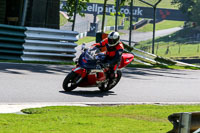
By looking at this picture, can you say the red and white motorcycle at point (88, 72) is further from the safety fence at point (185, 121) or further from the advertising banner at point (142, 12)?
the advertising banner at point (142, 12)

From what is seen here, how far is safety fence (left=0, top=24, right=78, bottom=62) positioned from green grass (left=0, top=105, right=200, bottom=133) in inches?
357

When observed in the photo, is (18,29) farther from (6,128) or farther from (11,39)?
(6,128)

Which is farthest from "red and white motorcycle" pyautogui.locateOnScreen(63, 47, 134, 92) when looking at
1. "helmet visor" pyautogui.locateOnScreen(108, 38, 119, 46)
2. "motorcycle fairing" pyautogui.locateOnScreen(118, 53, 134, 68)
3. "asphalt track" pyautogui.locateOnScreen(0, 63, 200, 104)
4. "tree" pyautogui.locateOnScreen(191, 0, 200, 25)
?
"tree" pyautogui.locateOnScreen(191, 0, 200, 25)

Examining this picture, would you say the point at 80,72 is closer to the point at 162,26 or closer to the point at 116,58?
the point at 116,58

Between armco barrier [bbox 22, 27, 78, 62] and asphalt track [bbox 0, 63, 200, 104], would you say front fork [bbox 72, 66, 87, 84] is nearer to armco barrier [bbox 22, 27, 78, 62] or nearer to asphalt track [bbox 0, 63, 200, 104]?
asphalt track [bbox 0, 63, 200, 104]

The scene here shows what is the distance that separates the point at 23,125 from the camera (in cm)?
729

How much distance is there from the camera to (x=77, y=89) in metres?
12.8

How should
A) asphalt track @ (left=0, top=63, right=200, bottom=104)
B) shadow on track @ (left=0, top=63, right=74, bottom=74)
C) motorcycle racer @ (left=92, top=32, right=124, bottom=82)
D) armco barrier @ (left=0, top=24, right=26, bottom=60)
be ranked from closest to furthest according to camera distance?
asphalt track @ (left=0, top=63, right=200, bottom=104), motorcycle racer @ (left=92, top=32, right=124, bottom=82), shadow on track @ (left=0, top=63, right=74, bottom=74), armco barrier @ (left=0, top=24, right=26, bottom=60)

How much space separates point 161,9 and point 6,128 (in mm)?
87552

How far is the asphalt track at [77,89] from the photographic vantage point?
432 inches

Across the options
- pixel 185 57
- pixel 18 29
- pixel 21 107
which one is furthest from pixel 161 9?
pixel 21 107

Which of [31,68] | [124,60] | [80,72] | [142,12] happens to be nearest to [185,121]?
[80,72]

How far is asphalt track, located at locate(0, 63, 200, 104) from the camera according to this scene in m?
11.0

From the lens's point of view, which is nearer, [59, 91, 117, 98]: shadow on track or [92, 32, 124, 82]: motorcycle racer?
[59, 91, 117, 98]: shadow on track
